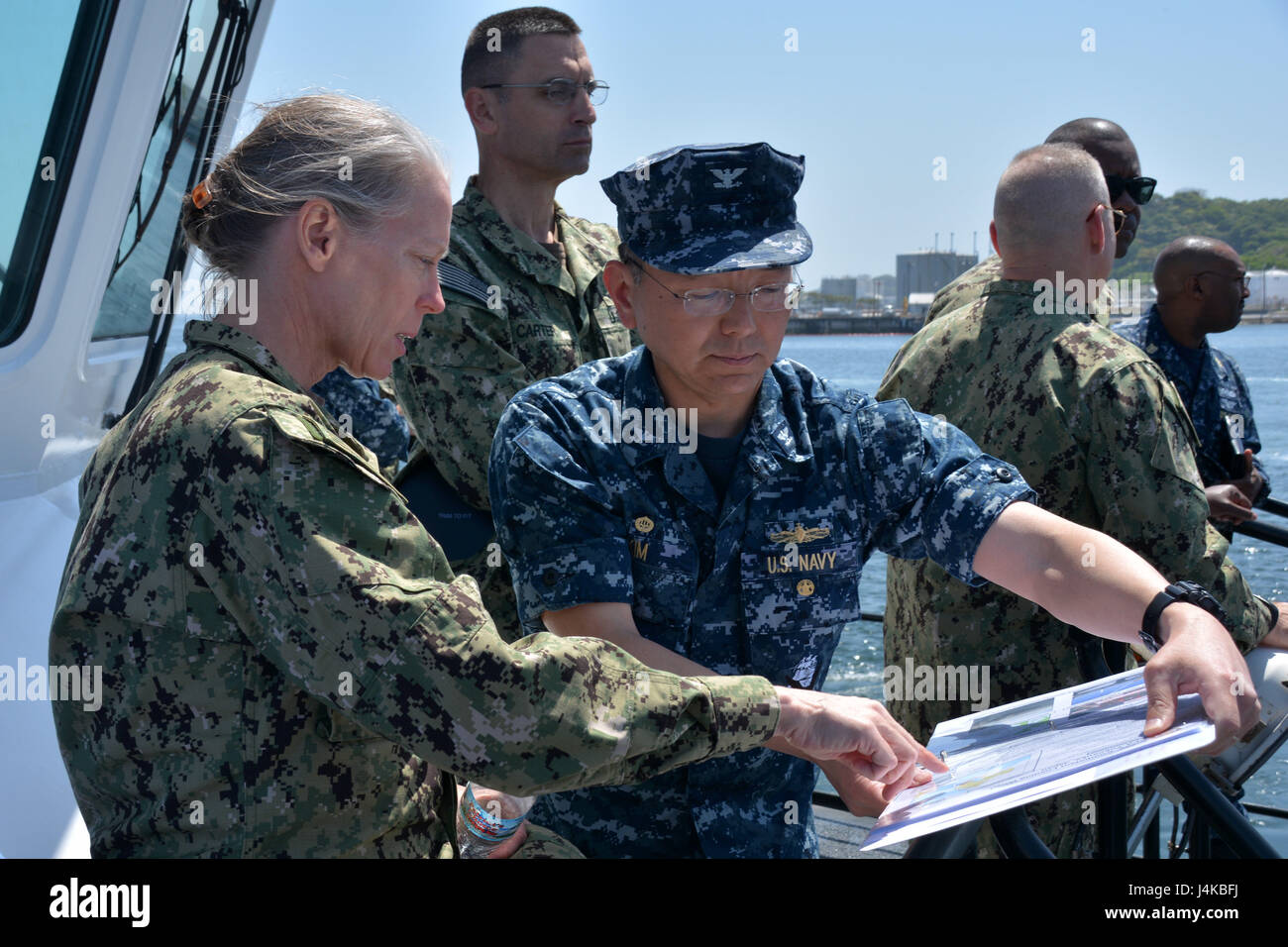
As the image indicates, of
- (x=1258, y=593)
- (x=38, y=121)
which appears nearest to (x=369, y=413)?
(x=38, y=121)

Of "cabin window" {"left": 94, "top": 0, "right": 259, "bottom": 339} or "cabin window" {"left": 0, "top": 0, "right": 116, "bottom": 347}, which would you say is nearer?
"cabin window" {"left": 0, "top": 0, "right": 116, "bottom": 347}

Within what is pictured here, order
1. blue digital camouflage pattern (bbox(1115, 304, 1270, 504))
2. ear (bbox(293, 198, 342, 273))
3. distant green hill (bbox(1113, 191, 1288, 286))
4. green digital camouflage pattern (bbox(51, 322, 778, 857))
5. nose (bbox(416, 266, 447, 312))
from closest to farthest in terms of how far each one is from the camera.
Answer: green digital camouflage pattern (bbox(51, 322, 778, 857))
ear (bbox(293, 198, 342, 273))
nose (bbox(416, 266, 447, 312))
blue digital camouflage pattern (bbox(1115, 304, 1270, 504))
distant green hill (bbox(1113, 191, 1288, 286))

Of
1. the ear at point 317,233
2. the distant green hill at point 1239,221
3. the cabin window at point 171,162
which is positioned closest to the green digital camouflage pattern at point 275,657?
the ear at point 317,233

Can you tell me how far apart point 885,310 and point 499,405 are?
6936 cm

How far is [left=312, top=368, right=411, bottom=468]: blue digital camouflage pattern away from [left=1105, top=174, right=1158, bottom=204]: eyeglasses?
2.52m

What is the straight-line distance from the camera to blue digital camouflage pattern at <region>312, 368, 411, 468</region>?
3.93 meters

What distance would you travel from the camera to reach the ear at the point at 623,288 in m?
2.20

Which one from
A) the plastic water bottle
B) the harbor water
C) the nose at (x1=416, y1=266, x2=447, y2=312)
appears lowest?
the harbor water

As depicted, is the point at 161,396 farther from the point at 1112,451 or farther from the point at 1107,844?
the point at 1112,451

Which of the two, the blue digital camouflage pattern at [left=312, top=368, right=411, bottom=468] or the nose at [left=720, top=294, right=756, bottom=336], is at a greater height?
the nose at [left=720, top=294, right=756, bottom=336]

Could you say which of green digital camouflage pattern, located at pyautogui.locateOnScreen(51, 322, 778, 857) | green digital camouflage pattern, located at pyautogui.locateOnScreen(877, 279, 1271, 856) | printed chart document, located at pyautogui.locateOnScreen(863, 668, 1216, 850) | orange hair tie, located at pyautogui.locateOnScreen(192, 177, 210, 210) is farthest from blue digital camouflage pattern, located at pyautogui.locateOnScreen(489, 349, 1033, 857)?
green digital camouflage pattern, located at pyautogui.locateOnScreen(877, 279, 1271, 856)

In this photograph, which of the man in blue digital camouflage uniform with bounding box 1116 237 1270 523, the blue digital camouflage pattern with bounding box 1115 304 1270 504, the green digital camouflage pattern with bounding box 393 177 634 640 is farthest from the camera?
the man in blue digital camouflage uniform with bounding box 1116 237 1270 523

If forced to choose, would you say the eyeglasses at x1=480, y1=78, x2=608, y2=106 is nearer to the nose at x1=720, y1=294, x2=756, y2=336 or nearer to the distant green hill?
the nose at x1=720, y1=294, x2=756, y2=336

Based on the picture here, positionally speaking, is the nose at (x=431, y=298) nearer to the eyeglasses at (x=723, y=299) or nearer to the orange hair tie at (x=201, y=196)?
the orange hair tie at (x=201, y=196)
